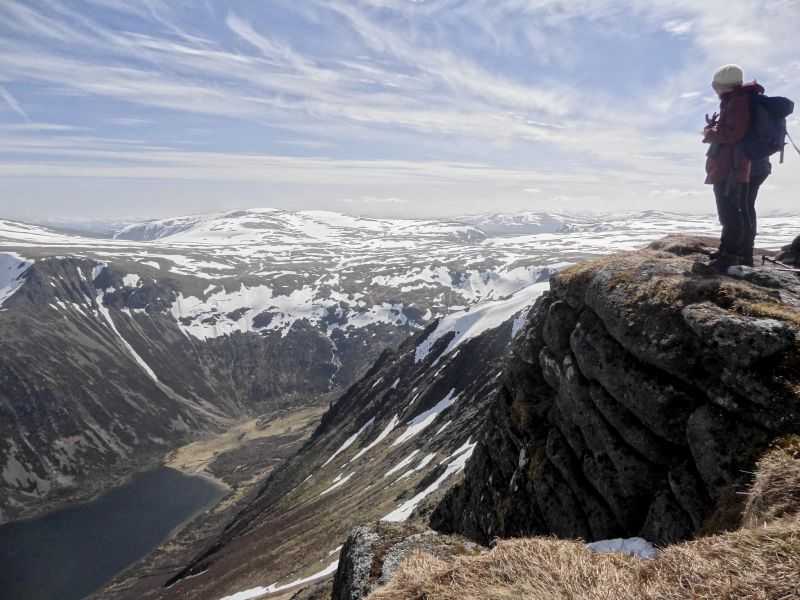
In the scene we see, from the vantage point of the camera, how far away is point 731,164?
15305 mm

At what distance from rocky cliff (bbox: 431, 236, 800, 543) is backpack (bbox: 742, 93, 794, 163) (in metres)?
3.54

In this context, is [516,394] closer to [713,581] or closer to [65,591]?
[713,581]

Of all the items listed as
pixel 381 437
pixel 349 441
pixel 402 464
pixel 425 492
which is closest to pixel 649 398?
pixel 425 492

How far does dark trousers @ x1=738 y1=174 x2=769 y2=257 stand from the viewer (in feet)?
50.4

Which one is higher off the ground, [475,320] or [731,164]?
[731,164]

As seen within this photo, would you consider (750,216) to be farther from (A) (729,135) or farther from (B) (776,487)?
(B) (776,487)

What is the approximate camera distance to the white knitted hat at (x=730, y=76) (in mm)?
14531

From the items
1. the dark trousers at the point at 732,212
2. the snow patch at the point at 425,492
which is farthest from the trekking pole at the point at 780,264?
the snow patch at the point at 425,492

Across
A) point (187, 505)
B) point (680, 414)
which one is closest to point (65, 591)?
point (187, 505)

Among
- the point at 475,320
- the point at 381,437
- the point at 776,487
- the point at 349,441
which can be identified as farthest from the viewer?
the point at 475,320

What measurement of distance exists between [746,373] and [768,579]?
6.09 metres

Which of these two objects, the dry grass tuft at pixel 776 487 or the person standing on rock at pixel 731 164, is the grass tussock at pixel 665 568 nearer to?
the dry grass tuft at pixel 776 487

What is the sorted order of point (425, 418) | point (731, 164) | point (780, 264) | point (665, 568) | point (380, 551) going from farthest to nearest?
1. point (425, 418)
2. point (780, 264)
3. point (731, 164)
4. point (380, 551)
5. point (665, 568)

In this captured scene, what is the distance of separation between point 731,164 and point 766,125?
4.29 feet
